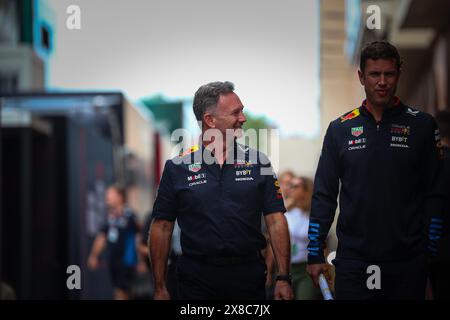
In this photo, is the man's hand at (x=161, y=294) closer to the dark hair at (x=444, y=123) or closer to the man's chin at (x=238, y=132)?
the man's chin at (x=238, y=132)

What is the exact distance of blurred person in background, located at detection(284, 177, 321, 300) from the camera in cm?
780

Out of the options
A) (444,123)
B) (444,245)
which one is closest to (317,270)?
(444,245)

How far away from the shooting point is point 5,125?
37.5 ft

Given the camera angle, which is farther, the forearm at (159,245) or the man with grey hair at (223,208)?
the forearm at (159,245)

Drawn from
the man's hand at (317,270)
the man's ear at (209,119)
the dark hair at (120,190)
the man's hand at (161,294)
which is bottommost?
the dark hair at (120,190)

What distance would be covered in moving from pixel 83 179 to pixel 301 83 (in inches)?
265

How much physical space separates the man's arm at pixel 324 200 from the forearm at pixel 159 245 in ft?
2.77

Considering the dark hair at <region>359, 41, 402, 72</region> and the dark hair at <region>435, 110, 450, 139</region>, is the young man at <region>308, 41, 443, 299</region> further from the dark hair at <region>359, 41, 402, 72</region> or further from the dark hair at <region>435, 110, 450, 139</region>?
the dark hair at <region>435, 110, 450, 139</region>

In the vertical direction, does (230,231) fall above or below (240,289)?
above

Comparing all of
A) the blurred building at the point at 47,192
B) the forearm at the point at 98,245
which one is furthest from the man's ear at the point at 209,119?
the forearm at the point at 98,245

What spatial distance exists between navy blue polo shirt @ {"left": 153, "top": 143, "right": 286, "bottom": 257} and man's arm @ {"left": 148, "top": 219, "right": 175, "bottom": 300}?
3.5 inches

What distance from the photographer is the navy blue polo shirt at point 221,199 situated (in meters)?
5.19
